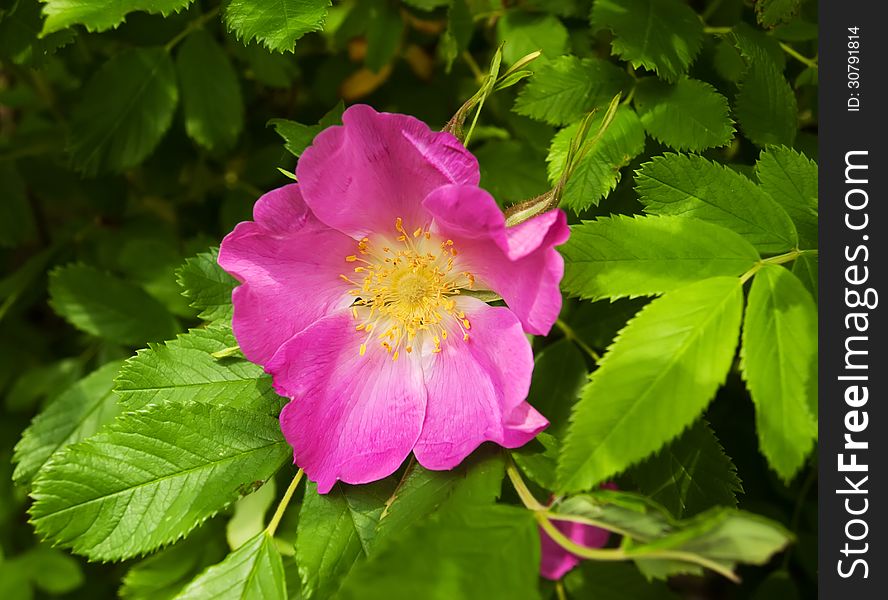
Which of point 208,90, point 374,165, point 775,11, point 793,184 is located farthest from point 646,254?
point 208,90

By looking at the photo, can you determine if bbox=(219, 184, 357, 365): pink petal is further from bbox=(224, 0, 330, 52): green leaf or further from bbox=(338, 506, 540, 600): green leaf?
bbox=(338, 506, 540, 600): green leaf

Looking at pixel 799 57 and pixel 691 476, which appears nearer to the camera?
pixel 691 476

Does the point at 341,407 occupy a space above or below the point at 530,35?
below

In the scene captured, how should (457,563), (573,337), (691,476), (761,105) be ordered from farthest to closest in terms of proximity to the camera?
(573,337)
(761,105)
(691,476)
(457,563)

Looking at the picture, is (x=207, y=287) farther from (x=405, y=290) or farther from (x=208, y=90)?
(x=208, y=90)

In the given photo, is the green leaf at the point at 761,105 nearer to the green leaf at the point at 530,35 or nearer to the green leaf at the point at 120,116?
the green leaf at the point at 530,35

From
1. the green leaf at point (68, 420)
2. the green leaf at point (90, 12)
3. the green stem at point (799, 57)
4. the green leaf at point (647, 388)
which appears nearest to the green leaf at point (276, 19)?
the green leaf at point (90, 12)
